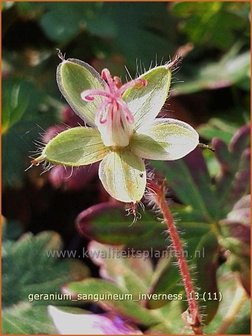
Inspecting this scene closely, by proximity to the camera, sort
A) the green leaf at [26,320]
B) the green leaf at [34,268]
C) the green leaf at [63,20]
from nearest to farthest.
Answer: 1. the green leaf at [26,320]
2. the green leaf at [34,268]
3. the green leaf at [63,20]

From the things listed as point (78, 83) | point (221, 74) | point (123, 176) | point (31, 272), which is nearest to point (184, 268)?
point (123, 176)

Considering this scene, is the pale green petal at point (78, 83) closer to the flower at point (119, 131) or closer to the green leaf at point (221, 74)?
the flower at point (119, 131)

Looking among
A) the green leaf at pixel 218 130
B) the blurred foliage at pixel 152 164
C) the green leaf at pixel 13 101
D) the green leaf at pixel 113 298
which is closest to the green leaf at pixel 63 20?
the blurred foliage at pixel 152 164

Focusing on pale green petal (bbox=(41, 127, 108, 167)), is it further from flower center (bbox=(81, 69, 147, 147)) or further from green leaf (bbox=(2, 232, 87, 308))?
green leaf (bbox=(2, 232, 87, 308))

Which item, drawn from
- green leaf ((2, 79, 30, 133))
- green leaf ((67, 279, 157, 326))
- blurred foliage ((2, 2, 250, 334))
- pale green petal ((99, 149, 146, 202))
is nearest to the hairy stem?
blurred foliage ((2, 2, 250, 334))

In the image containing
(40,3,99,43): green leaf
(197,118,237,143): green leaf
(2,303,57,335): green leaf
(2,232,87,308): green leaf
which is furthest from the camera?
(40,3,99,43): green leaf

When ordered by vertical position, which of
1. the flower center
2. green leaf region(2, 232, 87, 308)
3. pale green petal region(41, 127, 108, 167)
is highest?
the flower center

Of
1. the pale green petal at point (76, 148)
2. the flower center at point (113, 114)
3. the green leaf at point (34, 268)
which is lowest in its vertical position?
the green leaf at point (34, 268)

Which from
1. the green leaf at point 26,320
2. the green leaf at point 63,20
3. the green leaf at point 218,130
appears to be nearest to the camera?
the green leaf at point 26,320
